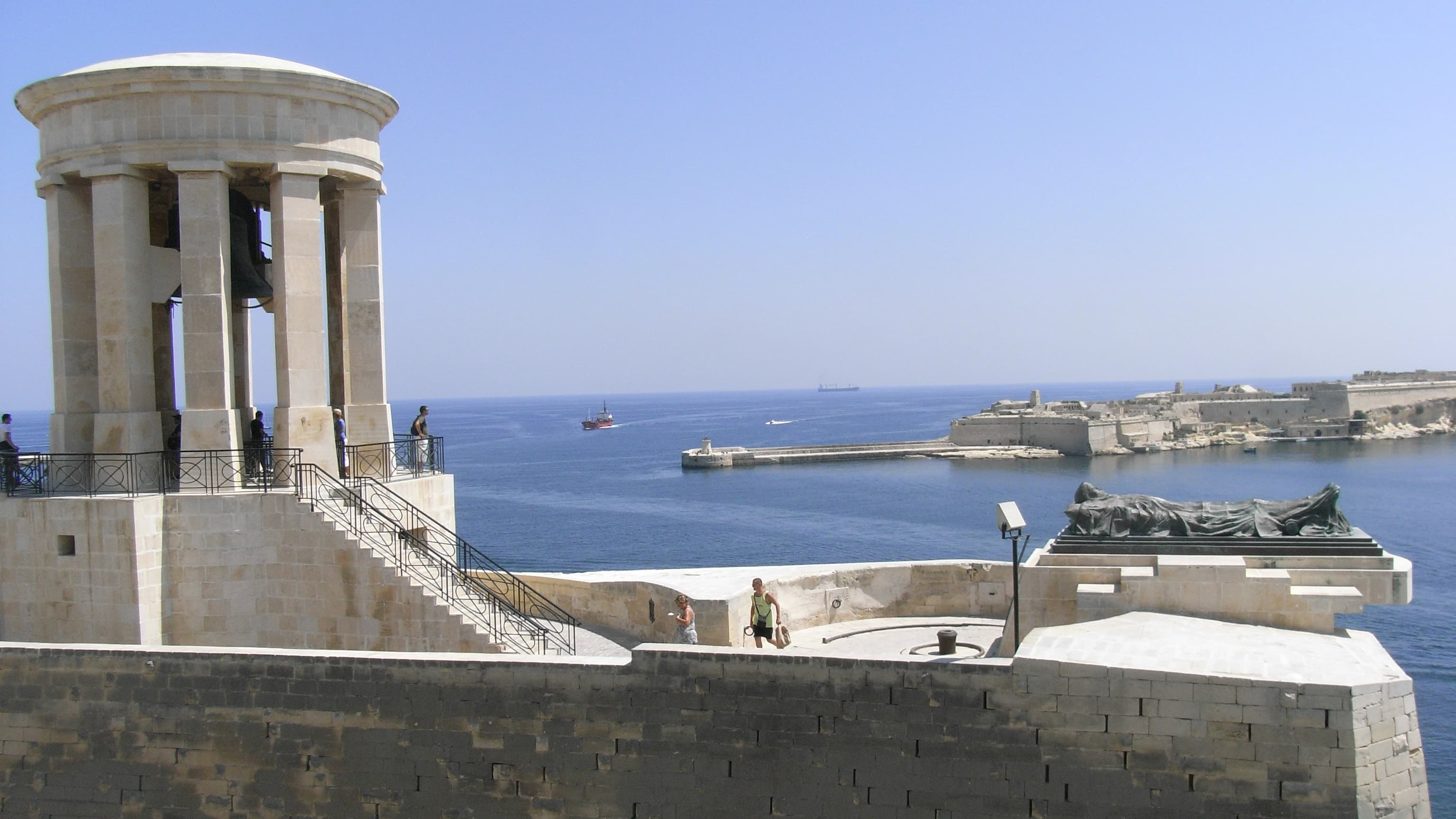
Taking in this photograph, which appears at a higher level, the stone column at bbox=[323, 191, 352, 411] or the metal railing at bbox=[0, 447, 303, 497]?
the stone column at bbox=[323, 191, 352, 411]

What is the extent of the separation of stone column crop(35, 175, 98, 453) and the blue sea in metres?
18.7

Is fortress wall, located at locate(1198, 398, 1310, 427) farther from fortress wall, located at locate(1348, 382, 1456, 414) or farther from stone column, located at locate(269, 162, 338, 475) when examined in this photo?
stone column, located at locate(269, 162, 338, 475)

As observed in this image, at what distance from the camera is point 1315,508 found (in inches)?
438

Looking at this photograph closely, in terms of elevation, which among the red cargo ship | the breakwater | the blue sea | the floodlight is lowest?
the blue sea

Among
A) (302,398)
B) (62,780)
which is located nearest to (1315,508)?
(302,398)

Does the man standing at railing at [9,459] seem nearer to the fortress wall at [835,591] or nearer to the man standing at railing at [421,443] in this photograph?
the man standing at railing at [421,443]

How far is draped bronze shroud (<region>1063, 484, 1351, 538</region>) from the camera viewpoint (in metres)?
10.9

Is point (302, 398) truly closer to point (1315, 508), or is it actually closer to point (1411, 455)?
point (1315, 508)

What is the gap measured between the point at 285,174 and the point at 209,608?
5007mm

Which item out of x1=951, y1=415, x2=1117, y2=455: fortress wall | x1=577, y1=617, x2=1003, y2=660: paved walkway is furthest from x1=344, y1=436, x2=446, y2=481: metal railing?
x1=951, y1=415, x2=1117, y2=455: fortress wall

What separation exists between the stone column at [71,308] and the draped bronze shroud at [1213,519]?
460 inches

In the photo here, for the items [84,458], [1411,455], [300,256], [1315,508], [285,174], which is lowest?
[1411,455]

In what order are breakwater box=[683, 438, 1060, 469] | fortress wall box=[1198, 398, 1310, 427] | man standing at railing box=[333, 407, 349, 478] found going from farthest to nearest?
fortress wall box=[1198, 398, 1310, 427] < breakwater box=[683, 438, 1060, 469] < man standing at railing box=[333, 407, 349, 478]

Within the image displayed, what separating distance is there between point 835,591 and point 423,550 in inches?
201
